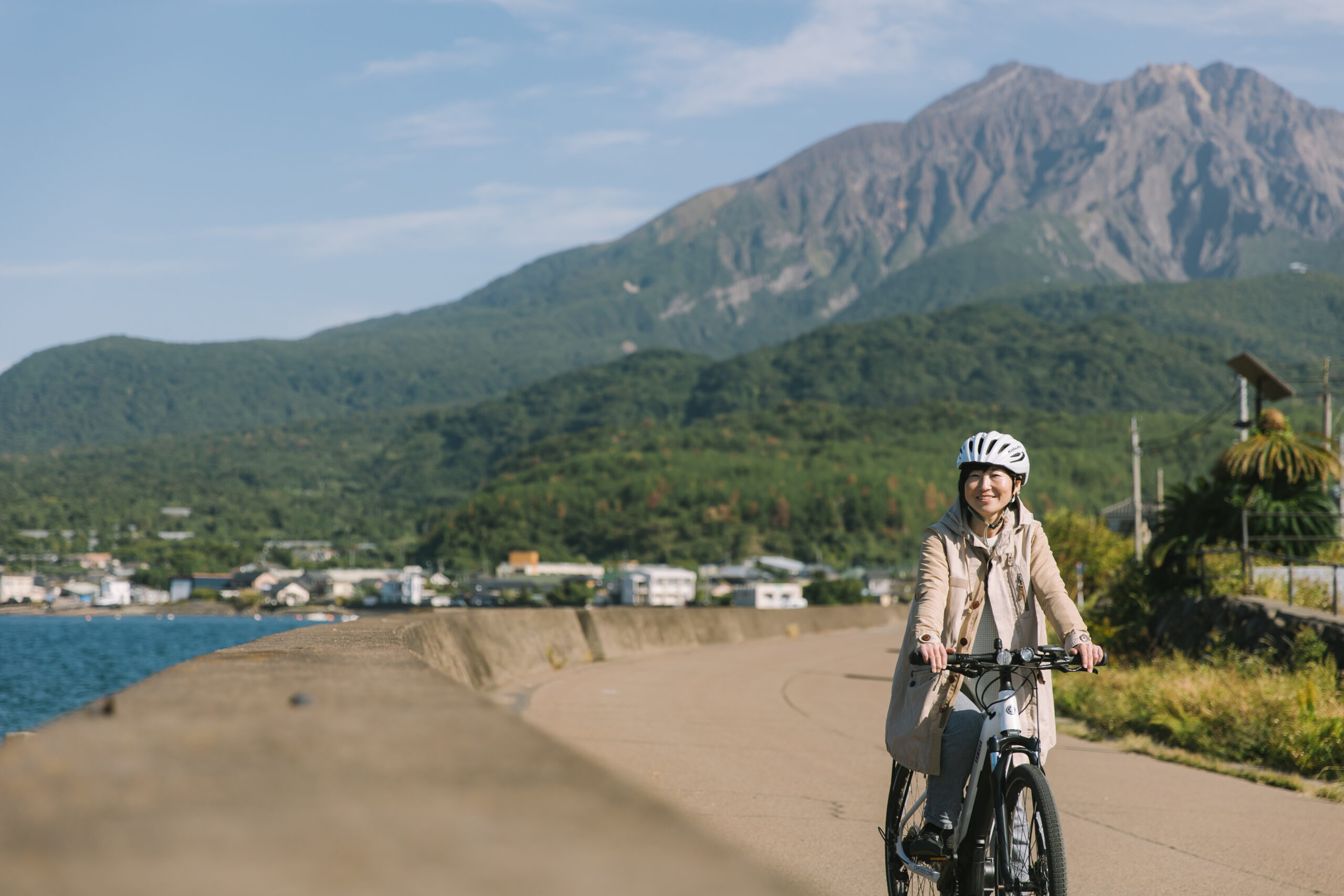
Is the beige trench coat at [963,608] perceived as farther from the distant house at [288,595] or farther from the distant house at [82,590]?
the distant house at [82,590]

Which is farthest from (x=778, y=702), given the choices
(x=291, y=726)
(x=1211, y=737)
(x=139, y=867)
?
(x=139, y=867)

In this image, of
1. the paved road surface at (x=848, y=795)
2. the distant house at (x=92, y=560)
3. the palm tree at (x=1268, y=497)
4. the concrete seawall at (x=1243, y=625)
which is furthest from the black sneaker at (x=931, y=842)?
the distant house at (x=92, y=560)

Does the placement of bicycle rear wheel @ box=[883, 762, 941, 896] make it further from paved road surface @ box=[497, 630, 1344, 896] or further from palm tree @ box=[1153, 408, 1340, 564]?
palm tree @ box=[1153, 408, 1340, 564]

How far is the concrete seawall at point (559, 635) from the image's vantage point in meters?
13.1

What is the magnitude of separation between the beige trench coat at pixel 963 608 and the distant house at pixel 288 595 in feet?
355

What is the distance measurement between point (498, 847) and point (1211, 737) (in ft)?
35.0

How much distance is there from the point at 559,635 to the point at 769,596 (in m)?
85.1

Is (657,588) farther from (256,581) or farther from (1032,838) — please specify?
(1032,838)

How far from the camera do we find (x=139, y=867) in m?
1.98

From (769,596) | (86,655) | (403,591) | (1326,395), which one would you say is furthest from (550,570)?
(1326,395)

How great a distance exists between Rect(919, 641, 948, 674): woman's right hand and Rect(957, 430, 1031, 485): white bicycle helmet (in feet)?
2.55

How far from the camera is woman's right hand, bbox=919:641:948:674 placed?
4.94 m

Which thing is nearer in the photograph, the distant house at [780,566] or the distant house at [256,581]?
the distant house at [256,581]

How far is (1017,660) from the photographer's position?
4945mm
